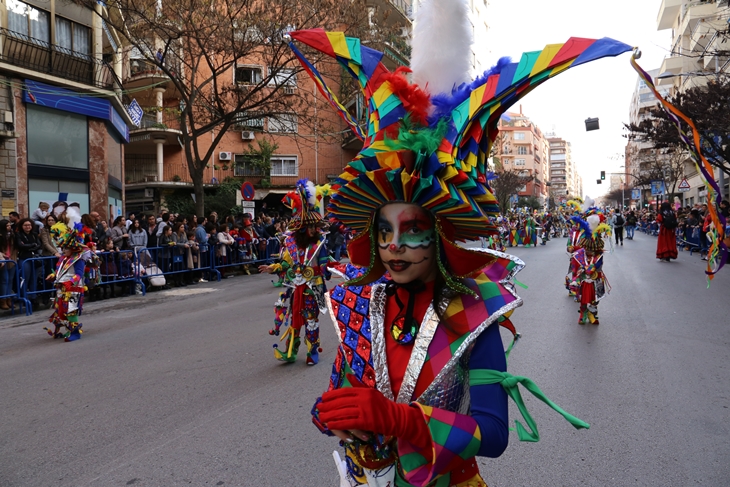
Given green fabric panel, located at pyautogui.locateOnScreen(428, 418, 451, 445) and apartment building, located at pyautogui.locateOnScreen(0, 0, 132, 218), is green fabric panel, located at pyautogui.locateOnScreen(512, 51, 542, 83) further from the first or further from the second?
apartment building, located at pyautogui.locateOnScreen(0, 0, 132, 218)

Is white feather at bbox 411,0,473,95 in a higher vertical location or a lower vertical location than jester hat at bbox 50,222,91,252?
higher

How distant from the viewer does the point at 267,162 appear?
3412cm

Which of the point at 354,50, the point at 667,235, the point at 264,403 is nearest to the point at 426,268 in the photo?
the point at 354,50

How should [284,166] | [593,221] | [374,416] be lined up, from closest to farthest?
1. [374,416]
2. [593,221]
3. [284,166]

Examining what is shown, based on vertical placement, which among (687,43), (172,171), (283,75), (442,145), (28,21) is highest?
(687,43)

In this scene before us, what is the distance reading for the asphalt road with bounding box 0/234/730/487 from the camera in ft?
12.4

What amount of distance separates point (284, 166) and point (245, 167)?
2389 millimetres

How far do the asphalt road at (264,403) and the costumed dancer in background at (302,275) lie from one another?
1.03 ft

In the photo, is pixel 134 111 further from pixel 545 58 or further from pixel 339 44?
pixel 545 58

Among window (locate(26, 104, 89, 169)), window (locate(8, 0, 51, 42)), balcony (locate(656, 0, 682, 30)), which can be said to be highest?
balcony (locate(656, 0, 682, 30))

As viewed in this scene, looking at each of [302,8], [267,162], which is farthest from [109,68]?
[267,162]

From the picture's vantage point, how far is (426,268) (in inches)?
72.3

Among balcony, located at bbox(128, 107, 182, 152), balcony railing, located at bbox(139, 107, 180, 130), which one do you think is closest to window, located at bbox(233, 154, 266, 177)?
balcony, located at bbox(128, 107, 182, 152)

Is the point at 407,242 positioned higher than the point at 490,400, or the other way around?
the point at 407,242
